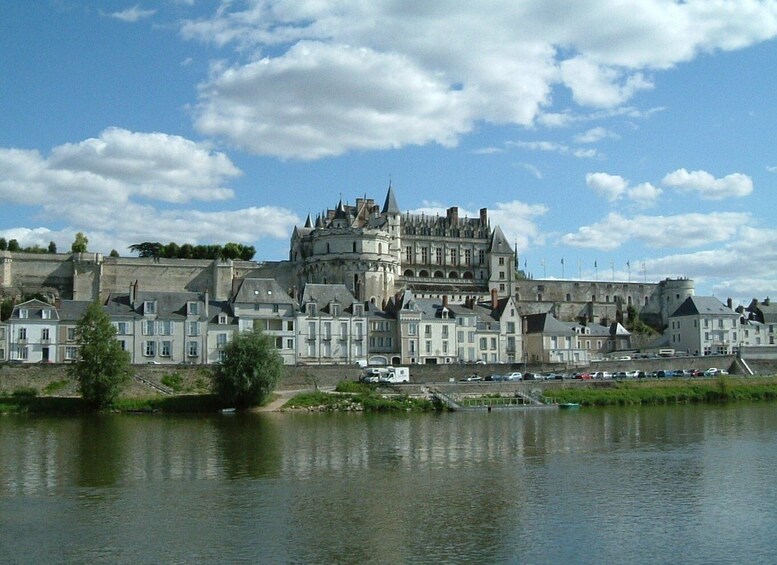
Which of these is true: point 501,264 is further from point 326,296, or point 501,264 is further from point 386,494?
point 386,494

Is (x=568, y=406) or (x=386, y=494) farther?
(x=568, y=406)

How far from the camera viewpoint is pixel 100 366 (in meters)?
41.7

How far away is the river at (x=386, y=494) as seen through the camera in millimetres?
17266

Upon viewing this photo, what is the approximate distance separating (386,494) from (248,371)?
68.9 ft

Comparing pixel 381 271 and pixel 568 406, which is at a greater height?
pixel 381 271

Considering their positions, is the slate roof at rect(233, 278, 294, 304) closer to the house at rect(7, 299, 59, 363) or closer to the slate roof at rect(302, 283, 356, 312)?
the slate roof at rect(302, 283, 356, 312)

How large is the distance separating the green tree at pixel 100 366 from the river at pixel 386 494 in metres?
5.11

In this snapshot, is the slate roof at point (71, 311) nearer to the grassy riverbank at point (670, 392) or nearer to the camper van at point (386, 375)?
the camper van at point (386, 375)

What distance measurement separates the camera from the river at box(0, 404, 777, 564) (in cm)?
1727

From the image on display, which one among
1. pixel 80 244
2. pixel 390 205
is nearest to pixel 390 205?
pixel 390 205

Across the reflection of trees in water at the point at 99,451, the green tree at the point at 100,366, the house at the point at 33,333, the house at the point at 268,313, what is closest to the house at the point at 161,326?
the house at the point at 268,313

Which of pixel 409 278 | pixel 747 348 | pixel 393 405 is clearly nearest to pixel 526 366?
pixel 393 405

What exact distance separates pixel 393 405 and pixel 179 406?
1020 cm

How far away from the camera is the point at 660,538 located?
18094 millimetres
